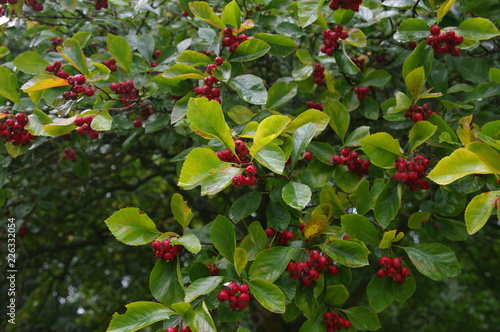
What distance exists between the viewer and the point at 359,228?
145 centimetres

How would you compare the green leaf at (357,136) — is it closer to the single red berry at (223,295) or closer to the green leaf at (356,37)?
the green leaf at (356,37)

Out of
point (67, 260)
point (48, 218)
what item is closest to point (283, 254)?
point (48, 218)

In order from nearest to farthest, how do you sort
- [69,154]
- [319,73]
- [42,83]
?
[42,83] → [319,73] → [69,154]

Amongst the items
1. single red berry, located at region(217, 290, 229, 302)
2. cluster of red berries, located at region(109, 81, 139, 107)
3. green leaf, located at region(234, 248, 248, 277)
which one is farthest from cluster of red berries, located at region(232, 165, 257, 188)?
cluster of red berries, located at region(109, 81, 139, 107)

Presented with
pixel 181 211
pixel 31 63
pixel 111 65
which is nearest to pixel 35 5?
pixel 31 63

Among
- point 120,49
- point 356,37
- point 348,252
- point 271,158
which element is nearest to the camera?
point 271,158

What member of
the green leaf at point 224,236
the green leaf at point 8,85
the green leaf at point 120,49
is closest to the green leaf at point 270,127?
the green leaf at point 224,236

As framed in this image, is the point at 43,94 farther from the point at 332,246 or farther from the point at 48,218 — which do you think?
the point at 48,218

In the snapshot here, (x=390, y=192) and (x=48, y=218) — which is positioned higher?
(x=390, y=192)

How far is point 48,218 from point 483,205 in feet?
13.7

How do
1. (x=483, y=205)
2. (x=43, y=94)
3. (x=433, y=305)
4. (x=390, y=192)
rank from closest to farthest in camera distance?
1. (x=483, y=205)
2. (x=390, y=192)
3. (x=43, y=94)
4. (x=433, y=305)

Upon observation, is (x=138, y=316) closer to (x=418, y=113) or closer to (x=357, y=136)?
(x=357, y=136)

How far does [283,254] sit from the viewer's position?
4.38 feet

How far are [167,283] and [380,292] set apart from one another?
0.77 meters
